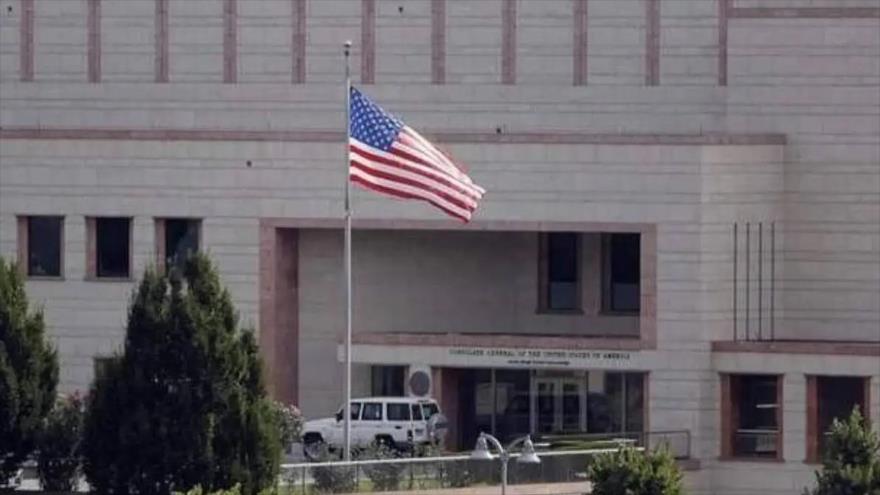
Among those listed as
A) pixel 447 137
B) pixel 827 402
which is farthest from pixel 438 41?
pixel 827 402

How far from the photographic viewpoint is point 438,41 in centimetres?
8038

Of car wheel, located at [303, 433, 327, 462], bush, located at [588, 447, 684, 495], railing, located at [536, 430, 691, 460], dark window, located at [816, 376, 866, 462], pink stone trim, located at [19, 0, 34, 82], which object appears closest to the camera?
bush, located at [588, 447, 684, 495]

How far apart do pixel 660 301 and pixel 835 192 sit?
18.2 feet

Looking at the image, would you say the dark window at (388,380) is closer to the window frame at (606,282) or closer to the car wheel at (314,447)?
the car wheel at (314,447)

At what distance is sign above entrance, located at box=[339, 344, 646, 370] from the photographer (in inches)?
2992

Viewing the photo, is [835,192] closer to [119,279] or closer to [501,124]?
[501,124]

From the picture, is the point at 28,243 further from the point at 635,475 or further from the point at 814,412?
the point at 635,475

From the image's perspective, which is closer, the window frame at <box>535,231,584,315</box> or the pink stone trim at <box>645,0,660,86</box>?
the pink stone trim at <box>645,0,660,86</box>

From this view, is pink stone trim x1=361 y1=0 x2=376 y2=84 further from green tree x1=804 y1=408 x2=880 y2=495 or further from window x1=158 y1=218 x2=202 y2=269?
green tree x1=804 y1=408 x2=880 y2=495

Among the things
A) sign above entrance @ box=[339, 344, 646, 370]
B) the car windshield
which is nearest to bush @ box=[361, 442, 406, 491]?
the car windshield

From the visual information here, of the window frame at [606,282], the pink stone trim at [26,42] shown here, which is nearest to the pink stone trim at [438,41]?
the window frame at [606,282]

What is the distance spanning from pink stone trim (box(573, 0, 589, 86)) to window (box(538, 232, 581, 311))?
3.78m

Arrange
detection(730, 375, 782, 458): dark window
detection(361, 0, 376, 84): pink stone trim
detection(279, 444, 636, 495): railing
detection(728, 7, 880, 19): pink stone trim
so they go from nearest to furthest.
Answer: detection(279, 444, 636, 495): railing → detection(730, 375, 782, 458): dark window → detection(728, 7, 880, 19): pink stone trim → detection(361, 0, 376, 84): pink stone trim

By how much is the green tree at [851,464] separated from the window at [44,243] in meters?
23.1
